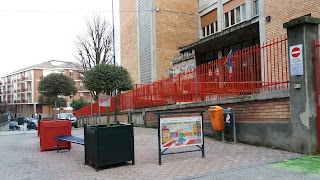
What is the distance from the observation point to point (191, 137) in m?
7.26

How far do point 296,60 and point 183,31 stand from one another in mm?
20154

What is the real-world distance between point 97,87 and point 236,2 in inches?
449

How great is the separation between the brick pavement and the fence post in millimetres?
430

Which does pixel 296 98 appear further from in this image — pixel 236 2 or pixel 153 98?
pixel 236 2

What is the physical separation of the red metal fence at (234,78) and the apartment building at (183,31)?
5.06m

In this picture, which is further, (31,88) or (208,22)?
(31,88)

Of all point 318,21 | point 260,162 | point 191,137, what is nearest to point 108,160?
point 191,137

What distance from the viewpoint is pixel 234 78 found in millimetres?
10219

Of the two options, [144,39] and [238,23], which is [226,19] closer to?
[238,23]

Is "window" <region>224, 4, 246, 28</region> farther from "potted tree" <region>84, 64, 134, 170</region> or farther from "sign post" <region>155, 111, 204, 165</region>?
"potted tree" <region>84, 64, 134, 170</region>

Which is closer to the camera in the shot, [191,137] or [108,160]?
[108,160]

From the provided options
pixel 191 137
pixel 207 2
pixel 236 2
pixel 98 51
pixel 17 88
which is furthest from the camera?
pixel 17 88

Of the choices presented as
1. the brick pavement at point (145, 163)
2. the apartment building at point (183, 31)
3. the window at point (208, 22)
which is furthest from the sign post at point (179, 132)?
the window at point (208, 22)

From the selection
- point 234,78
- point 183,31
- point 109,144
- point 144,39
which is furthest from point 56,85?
point 109,144
